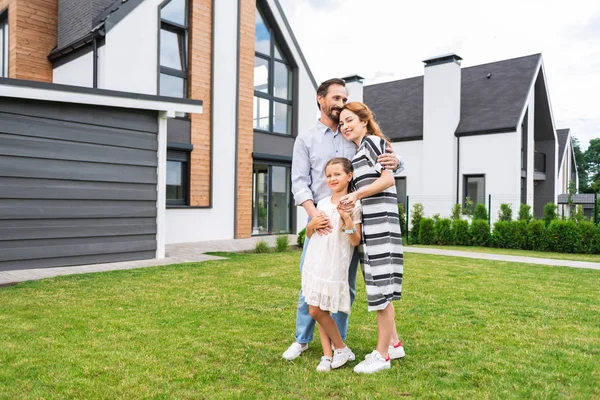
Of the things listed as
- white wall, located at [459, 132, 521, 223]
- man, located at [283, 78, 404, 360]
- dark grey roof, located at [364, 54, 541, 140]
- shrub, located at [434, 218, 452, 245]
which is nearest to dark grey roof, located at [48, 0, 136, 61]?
man, located at [283, 78, 404, 360]

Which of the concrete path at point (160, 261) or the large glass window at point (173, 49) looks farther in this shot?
the large glass window at point (173, 49)

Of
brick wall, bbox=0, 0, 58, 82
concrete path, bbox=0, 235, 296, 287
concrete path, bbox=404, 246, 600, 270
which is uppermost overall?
brick wall, bbox=0, 0, 58, 82

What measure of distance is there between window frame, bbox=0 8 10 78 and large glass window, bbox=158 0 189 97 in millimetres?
Answer: 4932

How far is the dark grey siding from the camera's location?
7.27 m

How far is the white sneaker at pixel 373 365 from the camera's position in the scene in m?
3.20

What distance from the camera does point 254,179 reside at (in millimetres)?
14727

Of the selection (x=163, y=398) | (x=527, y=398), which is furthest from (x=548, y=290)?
(x=163, y=398)

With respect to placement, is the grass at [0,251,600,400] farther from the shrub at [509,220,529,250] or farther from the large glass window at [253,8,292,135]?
the large glass window at [253,8,292,135]

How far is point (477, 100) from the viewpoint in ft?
63.4

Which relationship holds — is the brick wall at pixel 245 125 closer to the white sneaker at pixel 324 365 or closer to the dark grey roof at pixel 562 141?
the white sneaker at pixel 324 365

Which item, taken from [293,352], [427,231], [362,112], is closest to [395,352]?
[293,352]

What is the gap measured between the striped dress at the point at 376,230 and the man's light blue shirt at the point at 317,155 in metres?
0.22

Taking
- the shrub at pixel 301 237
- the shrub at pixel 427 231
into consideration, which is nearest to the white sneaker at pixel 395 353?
the shrub at pixel 301 237

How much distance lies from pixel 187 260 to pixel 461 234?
8095 mm
